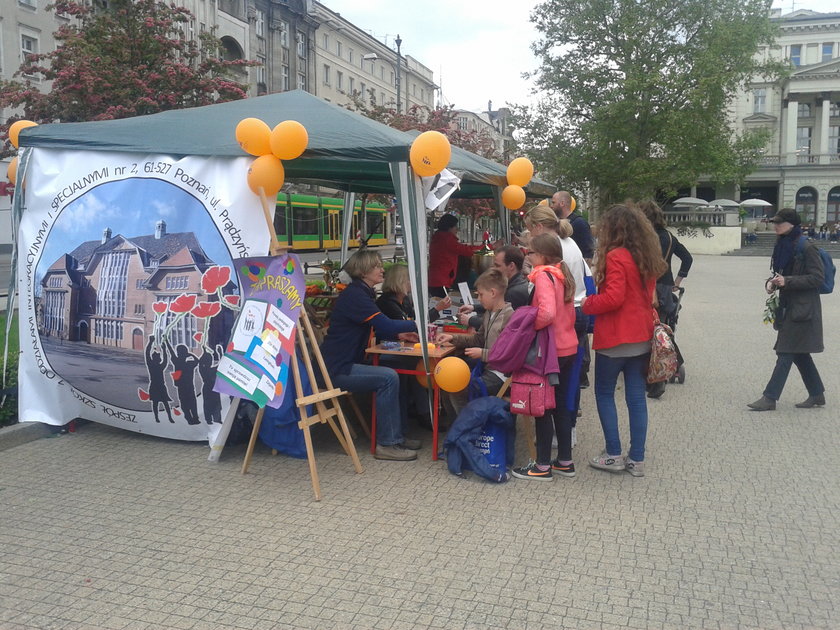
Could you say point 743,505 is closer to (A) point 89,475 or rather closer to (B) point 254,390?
(B) point 254,390

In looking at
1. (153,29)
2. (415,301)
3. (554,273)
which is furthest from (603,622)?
(153,29)

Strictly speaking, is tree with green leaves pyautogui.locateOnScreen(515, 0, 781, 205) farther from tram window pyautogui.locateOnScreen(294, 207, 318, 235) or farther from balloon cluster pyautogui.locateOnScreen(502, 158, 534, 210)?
balloon cluster pyautogui.locateOnScreen(502, 158, 534, 210)

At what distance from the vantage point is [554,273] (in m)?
4.76

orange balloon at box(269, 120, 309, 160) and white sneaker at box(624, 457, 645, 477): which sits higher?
orange balloon at box(269, 120, 309, 160)

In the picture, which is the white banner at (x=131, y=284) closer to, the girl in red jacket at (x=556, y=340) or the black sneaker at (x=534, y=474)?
the girl in red jacket at (x=556, y=340)

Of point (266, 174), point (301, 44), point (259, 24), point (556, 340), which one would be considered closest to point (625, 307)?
point (556, 340)

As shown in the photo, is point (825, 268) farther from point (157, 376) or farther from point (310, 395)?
point (157, 376)

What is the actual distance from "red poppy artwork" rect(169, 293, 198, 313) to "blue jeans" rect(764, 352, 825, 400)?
5064mm

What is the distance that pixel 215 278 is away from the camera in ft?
17.0

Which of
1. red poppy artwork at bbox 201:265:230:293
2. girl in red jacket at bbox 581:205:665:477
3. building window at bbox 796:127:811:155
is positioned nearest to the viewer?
girl in red jacket at bbox 581:205:665:477

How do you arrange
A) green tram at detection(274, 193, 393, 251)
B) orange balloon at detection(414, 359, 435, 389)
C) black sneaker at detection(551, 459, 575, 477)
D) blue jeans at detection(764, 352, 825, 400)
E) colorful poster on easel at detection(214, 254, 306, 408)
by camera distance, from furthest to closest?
green tram at detection(274, 193, 393, 251) < blue jeans at detection(764, 352, 825, 400) < orange balloon at detection(414, 359, 435, 389) < black sneaker at detection(551, 459, 575, 477) < colorful poster on easel at detection(214, 254, 306, 408)

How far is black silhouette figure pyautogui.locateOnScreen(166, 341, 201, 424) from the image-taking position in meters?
5.26

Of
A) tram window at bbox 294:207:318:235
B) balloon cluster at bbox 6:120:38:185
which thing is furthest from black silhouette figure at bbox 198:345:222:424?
tram window at bbox 294:207:318:235

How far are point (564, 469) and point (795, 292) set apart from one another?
121 inches
